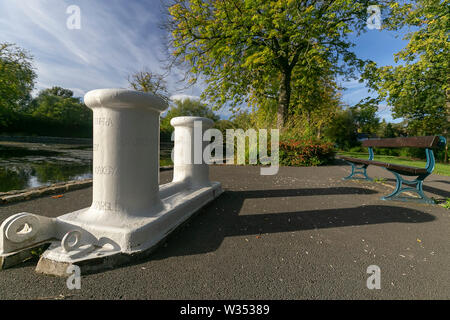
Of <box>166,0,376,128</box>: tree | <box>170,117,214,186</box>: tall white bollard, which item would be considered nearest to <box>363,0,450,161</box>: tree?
<box>166,0,376,128</box>: tree

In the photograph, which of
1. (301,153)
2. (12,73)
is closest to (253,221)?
(301,153)

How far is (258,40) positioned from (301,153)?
22.2 ft

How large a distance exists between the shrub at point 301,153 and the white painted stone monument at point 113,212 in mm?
6958

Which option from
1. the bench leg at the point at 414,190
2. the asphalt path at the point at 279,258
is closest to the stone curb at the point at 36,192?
the asphalt path at the point at 279,258

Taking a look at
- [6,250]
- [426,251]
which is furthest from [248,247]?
[6,250]

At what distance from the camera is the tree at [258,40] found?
8.68 meters

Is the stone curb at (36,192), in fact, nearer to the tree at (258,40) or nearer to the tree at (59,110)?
the tree at (258,40)

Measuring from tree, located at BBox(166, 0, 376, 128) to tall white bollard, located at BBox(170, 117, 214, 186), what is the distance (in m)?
7.48

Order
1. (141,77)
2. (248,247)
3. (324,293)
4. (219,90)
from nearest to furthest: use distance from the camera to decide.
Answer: (324,293) → (248,247) → (219,90) → (141,77)

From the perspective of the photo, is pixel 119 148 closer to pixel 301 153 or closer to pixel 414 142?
pixel 414 142
